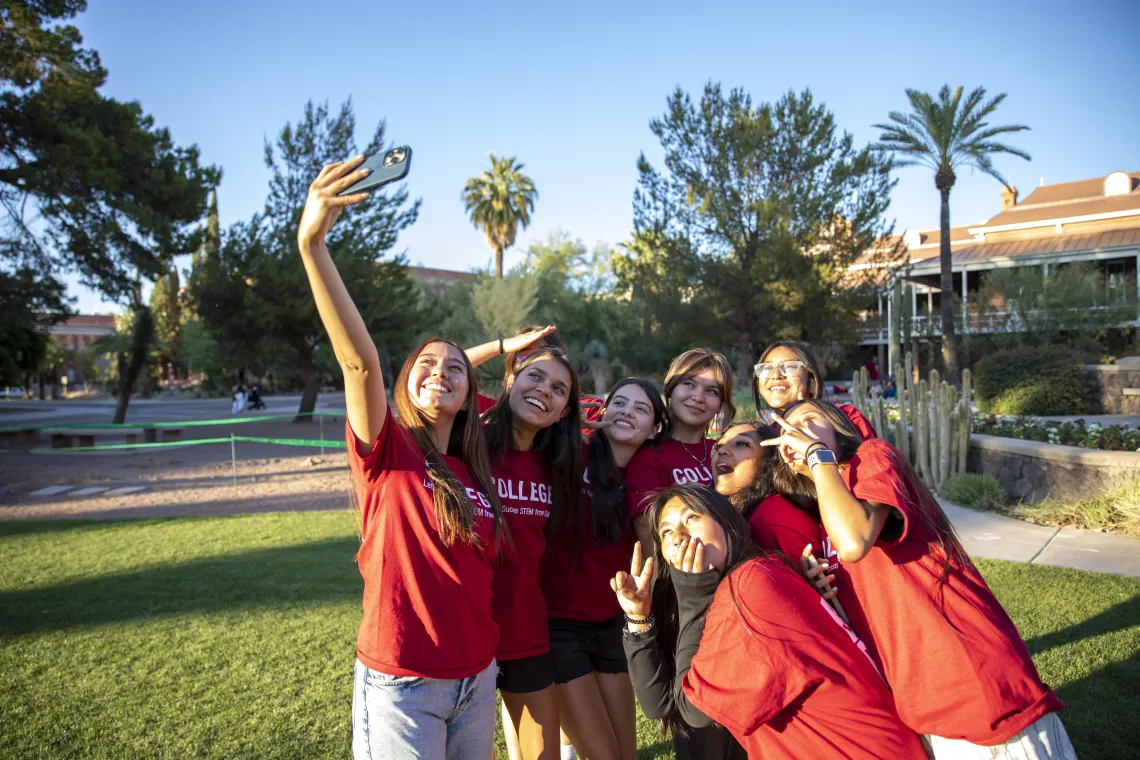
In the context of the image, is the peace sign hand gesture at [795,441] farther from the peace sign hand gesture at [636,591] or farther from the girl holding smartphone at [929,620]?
the peace sign hand gesture at [636,591]

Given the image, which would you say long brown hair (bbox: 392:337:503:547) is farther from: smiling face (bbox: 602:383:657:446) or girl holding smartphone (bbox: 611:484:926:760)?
smiling face (bbox: 602:383:657:446)

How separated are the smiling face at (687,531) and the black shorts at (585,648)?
724mm

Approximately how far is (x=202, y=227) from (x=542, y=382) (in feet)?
67.7

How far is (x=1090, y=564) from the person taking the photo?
250 inches

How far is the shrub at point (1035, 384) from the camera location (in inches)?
618

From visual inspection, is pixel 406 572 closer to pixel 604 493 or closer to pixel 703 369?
pixel 604 493

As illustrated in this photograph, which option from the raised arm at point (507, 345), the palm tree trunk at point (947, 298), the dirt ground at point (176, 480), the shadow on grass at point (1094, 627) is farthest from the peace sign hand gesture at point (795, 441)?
the palm tree trunk at point (947, 298)

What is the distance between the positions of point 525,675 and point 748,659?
109cm

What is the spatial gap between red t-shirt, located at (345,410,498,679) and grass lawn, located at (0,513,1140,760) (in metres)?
2.02

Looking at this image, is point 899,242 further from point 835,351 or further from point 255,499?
point 255,499

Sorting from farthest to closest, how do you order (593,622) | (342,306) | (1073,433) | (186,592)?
(1073,433)
(186,592)
(593,622)
(342,306)

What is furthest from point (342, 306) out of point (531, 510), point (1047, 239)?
point (1047, 239)

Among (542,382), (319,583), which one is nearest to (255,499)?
(319,583)

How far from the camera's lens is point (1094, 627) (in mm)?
4965
